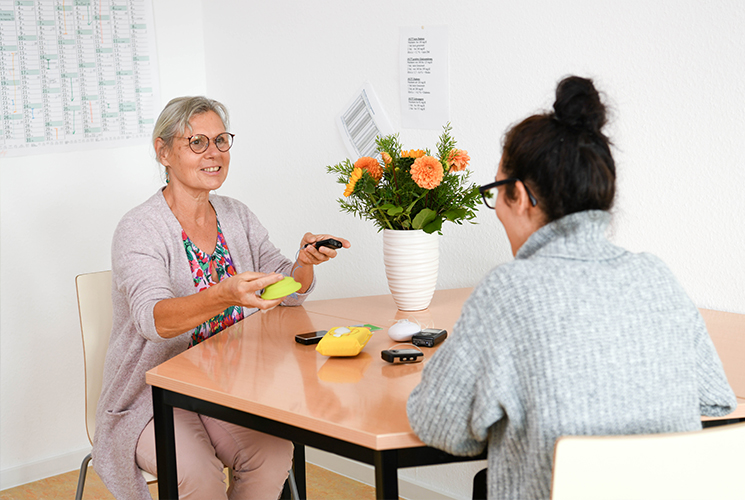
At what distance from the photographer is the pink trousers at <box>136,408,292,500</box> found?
175 centimetres

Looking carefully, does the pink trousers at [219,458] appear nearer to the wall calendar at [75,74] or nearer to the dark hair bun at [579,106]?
the dark hair bun at [579,106]

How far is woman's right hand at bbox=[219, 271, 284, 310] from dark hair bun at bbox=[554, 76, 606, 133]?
82cm

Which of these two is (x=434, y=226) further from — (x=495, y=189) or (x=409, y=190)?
(x=495, y=189)

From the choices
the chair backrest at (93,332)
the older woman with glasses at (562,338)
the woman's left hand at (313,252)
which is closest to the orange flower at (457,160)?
the woman's left hand at (313,252)

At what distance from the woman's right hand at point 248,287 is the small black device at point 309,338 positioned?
114 millimetres

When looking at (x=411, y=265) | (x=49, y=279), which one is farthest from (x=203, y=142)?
(x=49, y=279)

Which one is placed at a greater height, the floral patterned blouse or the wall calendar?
the wall calendar

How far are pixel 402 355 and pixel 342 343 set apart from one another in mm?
147

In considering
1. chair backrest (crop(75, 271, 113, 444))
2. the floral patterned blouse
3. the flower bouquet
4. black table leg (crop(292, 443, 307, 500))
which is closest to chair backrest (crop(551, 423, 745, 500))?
the flower bouquet

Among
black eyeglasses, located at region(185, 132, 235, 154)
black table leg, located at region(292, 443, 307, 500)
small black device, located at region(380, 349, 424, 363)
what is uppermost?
black eyeglasses, located at region(185, 132, 235, 154)

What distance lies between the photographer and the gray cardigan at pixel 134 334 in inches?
70.1

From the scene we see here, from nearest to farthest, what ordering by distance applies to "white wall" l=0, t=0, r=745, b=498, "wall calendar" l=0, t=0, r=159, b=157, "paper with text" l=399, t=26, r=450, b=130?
"white wall" l=0, t=0, r=745, b=498
"paper with text" l=399, t=26, r=450, b=130
"wall calendar" l=0, t=0, r=159, b=157

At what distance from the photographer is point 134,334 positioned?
188 centimetres

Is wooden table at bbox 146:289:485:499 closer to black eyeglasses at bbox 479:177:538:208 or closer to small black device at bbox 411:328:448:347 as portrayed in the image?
small black device at bbox 411:328:448:347
